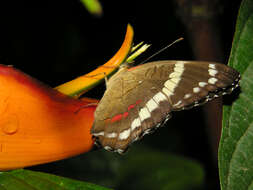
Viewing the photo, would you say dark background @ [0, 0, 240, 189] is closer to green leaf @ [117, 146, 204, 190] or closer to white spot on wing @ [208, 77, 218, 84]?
Answer: green leaf @ [117, 146, 204, 190]

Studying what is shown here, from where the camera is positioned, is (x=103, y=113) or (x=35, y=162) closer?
(x=35, y=162)

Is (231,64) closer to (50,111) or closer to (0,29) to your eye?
(50,111)

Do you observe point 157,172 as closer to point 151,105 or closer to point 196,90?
point 151,105

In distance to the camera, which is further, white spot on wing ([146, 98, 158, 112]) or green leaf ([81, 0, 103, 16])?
white spot on wing ([146, 98, 158, 112])

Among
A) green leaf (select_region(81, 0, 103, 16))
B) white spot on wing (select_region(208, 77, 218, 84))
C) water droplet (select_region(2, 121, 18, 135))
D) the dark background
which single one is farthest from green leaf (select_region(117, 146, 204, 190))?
green leaf (select_region(81, 0, 103, 16))

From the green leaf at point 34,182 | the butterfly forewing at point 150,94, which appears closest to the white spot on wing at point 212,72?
the butterfly forewing at point 150,94

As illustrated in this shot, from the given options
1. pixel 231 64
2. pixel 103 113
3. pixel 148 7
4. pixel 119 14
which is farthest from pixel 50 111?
pixel 148 7
